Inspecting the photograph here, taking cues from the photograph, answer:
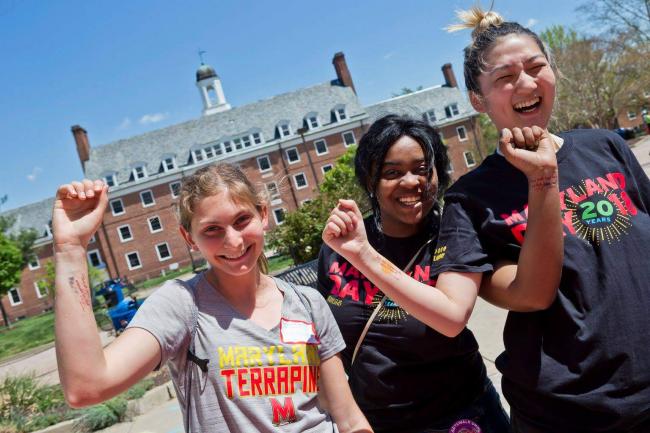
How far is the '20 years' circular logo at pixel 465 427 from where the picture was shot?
76.5 inches

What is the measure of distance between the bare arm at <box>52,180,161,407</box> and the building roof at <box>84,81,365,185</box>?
47195mm

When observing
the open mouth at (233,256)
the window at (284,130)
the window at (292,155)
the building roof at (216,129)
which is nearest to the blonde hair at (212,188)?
the open mouth at (233,256)

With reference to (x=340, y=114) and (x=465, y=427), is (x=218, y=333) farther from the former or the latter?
(x=340, y=114)

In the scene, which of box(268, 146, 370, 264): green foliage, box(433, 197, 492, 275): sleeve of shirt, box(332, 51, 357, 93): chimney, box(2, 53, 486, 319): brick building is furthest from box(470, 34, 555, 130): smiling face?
box(332, 51, 357, 93): chimney

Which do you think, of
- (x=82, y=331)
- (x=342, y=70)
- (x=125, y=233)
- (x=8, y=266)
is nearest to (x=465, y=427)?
(x=82, y=331)

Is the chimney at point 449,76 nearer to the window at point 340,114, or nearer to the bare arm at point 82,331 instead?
the window at point 340,114

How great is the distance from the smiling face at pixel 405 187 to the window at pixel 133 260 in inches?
1814

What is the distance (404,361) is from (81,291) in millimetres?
1238

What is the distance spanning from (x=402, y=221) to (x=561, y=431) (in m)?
1.00

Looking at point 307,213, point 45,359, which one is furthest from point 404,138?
point 45,359

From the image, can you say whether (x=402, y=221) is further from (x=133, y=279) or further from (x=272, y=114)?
(x=272, y=114)

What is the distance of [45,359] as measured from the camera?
48.0 feet

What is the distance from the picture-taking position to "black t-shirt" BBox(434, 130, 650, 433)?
1.43 meters

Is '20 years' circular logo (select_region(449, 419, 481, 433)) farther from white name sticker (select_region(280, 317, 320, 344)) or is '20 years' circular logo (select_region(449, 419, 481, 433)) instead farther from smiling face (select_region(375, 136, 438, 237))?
smiling face (select_region(375, 136, 438, 237))
